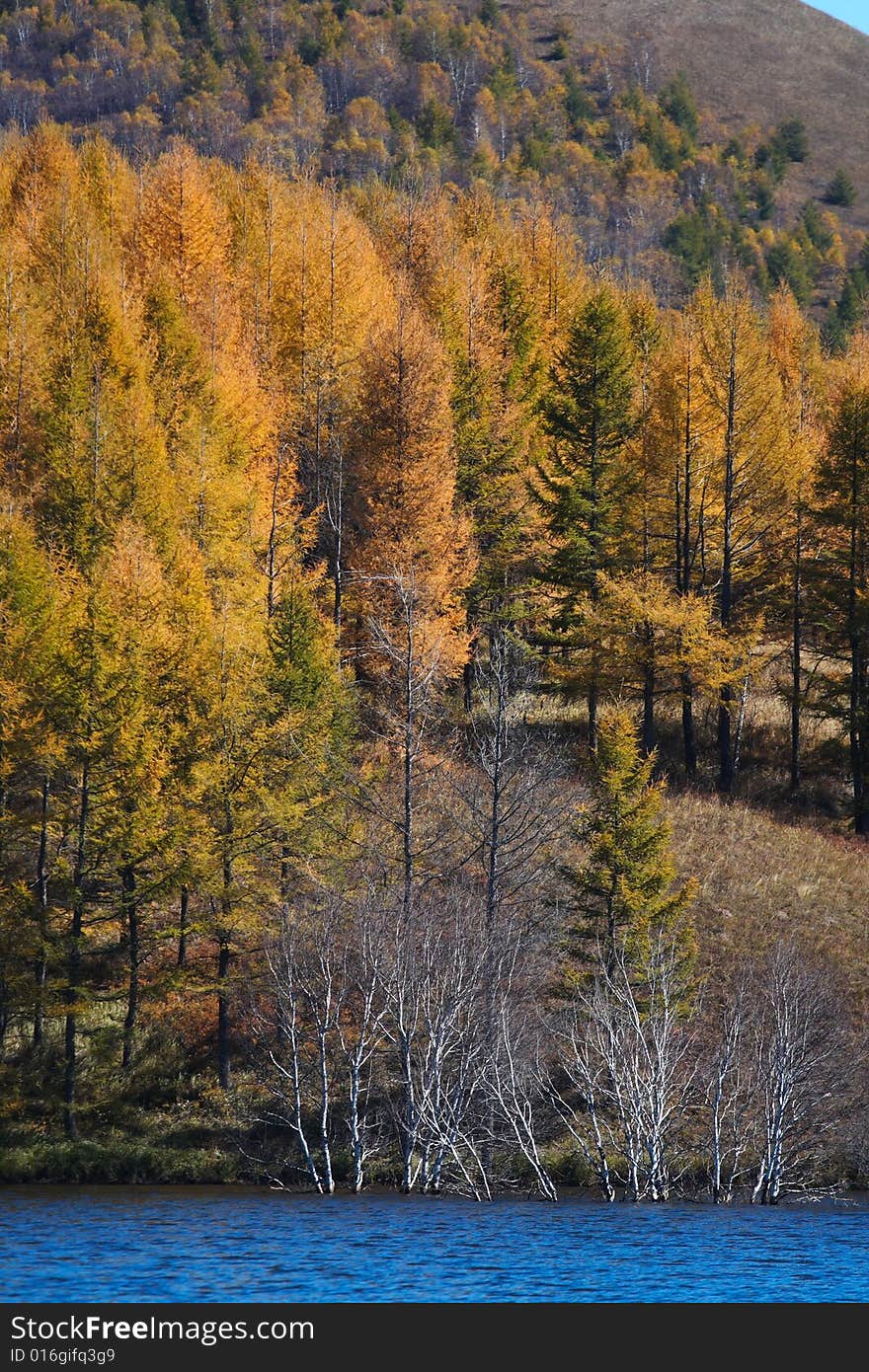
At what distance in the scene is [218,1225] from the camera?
912 inches

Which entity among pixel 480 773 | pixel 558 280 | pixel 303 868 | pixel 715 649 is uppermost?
pixel 558 280

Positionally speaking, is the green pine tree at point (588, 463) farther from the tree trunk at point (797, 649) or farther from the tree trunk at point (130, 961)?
the tree trunk at point (130, 961)

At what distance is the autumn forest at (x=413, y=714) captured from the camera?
1113 inches

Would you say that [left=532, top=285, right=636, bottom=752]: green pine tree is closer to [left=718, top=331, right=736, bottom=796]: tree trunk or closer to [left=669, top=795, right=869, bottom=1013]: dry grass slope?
[left=718, top=331, right=736, bottom=796]: tree trunk

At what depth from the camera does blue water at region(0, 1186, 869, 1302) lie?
18250 millimetres

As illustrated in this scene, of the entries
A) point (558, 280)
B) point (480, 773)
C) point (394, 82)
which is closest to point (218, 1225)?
point (480, 773)

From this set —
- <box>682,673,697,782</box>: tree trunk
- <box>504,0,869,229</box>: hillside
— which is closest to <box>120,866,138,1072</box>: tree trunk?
<box>682,673,697,782</box>: tree trunk

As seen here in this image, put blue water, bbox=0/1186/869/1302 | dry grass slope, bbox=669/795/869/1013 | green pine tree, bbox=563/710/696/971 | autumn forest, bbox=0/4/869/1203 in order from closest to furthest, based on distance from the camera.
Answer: blue water, bbox=0/1186/869/1302 < autumn forest, bbox=0/4/869/1203 < green pine tree, bbox=563/710/696/971 < dry grass slope, bbox=669/795/869/1013

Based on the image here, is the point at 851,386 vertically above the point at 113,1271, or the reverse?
the point at 851,386

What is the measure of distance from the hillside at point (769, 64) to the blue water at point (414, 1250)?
5493 inches

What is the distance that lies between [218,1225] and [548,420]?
31406 mm

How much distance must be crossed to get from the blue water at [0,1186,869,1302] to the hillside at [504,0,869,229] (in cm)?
13952

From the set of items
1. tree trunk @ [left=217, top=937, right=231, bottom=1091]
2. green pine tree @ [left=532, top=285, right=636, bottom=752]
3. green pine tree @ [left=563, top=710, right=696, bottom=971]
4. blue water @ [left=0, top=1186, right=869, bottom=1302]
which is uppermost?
green pine tree @ [left=532, top=285, right=636, bottom=752]
